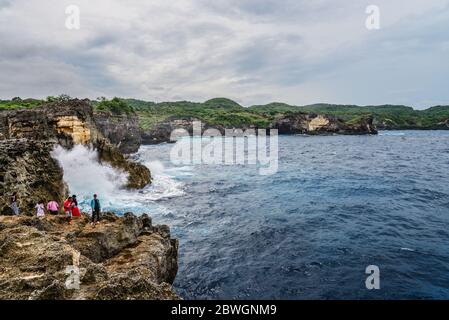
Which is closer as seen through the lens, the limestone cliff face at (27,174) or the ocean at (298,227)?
the ocean at (298,227)

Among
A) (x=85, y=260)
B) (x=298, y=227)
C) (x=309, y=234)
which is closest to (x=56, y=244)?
(x=85, y=260)

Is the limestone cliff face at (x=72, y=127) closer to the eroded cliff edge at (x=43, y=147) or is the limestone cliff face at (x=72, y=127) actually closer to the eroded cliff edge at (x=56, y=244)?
the eroded cliff edge at (x=43, y=147)

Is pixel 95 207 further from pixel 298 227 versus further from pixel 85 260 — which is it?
pixel 298 227

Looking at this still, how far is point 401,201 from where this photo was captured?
34562mm

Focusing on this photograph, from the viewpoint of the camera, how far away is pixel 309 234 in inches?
1040

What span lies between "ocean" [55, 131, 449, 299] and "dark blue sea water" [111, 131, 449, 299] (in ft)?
0.20

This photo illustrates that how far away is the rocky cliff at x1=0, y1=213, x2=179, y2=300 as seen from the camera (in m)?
8.90

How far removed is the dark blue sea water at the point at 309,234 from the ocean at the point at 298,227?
6 cm

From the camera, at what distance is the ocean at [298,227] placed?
18938 millimetres

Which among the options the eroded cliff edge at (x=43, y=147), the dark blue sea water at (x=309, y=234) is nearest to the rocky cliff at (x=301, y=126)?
the eroded cliff edge at (x=43, y=147)

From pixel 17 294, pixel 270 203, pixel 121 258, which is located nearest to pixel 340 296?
pixel 121 258

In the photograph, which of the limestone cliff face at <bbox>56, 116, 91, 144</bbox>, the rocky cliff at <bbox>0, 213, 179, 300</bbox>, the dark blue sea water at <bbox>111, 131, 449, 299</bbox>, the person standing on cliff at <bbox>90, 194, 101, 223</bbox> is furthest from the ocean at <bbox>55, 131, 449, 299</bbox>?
the person standing on cliff at <bbox>90, 194, 101, 223</bbox>

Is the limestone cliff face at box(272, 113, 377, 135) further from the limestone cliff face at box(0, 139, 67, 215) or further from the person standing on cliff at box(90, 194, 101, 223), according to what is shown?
the person standing on cliff at box(90, 194, 101, 223)

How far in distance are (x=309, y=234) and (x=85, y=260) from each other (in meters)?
18.7
